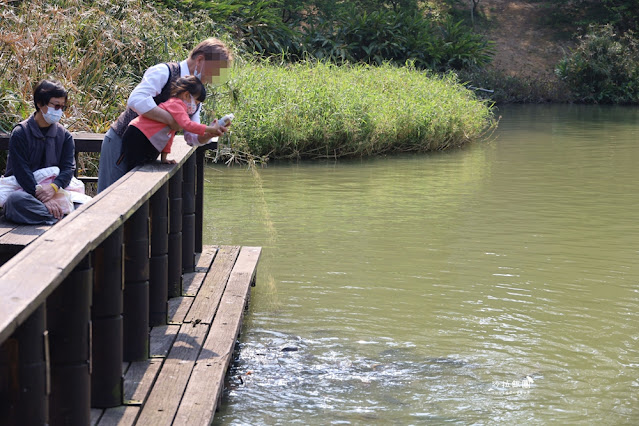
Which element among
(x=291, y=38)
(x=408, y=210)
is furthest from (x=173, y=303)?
(x=291, y=38)

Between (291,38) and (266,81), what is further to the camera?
(291,38)

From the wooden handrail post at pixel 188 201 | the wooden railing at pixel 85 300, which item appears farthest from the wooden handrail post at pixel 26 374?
the wooden handrail post at pixel 188 201

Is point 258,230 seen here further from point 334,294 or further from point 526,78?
point 526,78

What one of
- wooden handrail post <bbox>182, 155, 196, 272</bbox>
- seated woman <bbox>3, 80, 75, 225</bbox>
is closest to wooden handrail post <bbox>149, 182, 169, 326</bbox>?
seated woman <bbox>3, 80, 75, 225</bbox>

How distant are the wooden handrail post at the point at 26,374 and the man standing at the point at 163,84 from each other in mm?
2685

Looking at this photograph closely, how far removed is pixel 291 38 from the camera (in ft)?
84.9

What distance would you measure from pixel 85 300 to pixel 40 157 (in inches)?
111

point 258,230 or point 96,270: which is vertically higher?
point 96,270

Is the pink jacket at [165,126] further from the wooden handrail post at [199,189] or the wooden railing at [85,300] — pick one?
the wooden handrail post at [199,189]

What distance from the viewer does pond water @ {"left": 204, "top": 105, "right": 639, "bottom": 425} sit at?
16.5 ft

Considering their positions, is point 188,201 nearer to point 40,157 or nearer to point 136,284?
point 40,157

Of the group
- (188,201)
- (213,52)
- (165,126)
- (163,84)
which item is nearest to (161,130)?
(165,126)

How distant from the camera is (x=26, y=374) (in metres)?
2.73

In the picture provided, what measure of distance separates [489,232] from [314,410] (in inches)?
204
